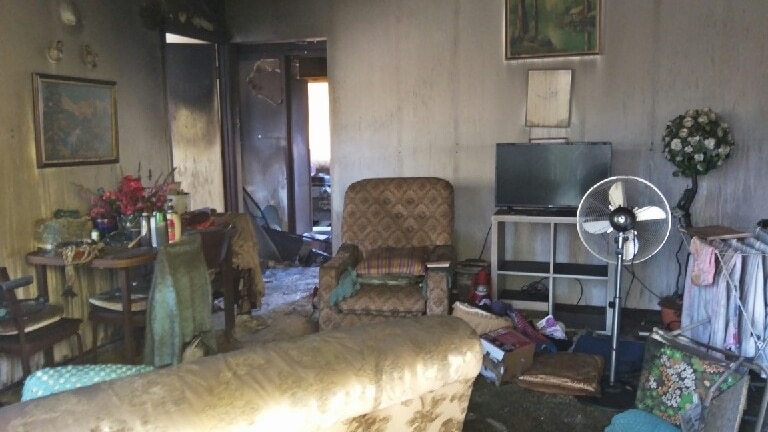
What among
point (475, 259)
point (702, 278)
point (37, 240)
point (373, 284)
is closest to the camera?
point (702, 278)

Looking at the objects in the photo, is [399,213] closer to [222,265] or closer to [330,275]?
[330,275]

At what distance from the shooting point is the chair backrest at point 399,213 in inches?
170

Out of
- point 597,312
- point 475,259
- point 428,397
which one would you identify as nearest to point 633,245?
point 597,312

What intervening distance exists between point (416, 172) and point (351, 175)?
0.56 m

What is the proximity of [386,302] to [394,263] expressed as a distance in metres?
0.29

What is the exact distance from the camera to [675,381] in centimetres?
281

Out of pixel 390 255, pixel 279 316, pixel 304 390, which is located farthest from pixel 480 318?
pixel 304 390

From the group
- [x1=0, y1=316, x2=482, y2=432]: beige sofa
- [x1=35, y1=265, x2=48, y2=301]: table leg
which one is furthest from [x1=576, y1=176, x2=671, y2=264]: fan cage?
[x1=35, y1=265, x2=48, y2=301]: table leg

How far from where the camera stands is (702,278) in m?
3.00

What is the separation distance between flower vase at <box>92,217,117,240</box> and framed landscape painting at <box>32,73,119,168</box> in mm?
394

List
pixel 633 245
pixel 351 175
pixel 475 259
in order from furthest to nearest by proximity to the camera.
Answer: pixel 351 175 < pixel 475 259 < pixel 633 245

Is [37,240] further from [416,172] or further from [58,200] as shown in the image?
[416,172]

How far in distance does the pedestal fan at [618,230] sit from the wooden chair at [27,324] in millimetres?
2722

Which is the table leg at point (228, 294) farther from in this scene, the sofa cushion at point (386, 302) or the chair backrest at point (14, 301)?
the chair backrest at point (14, 301)
